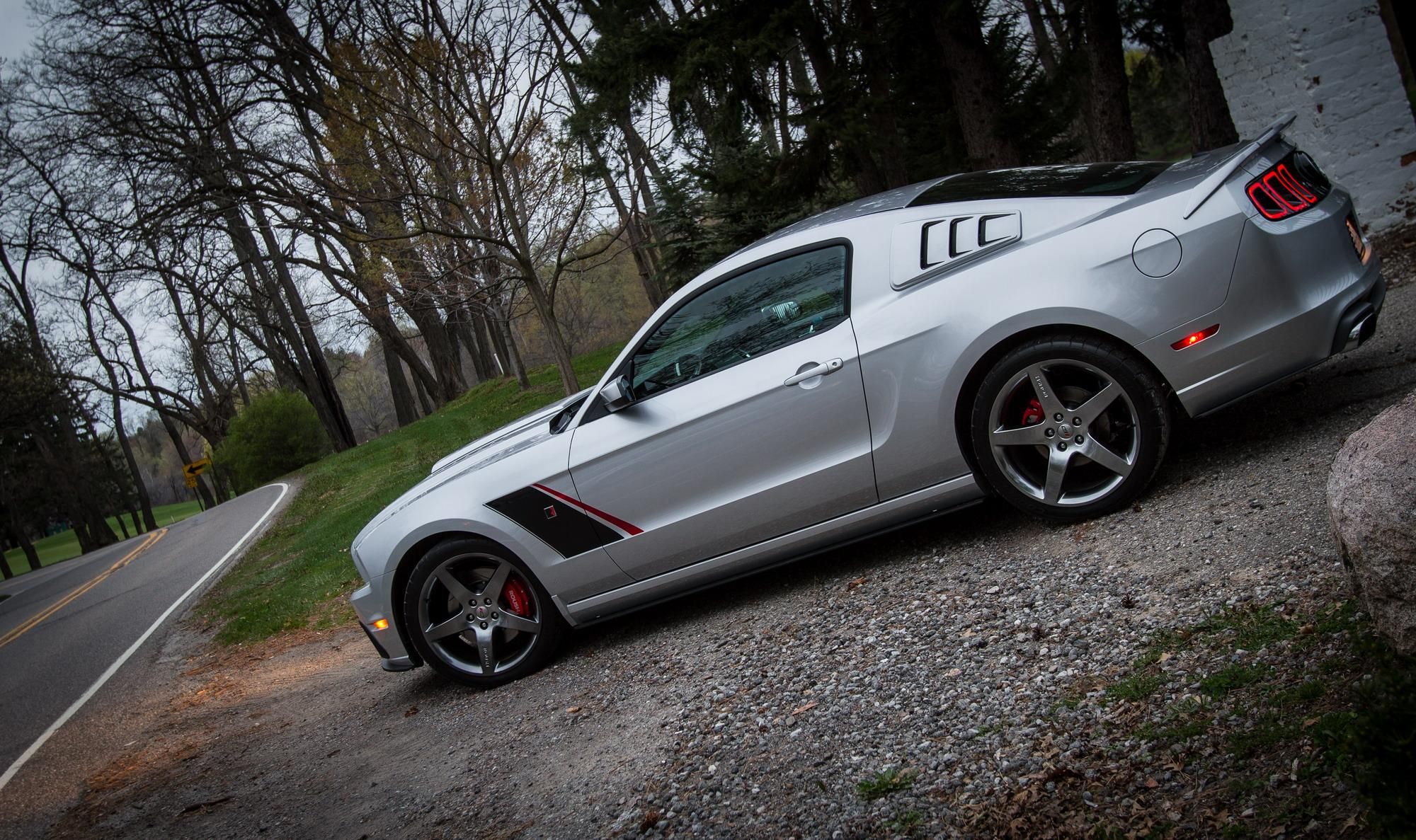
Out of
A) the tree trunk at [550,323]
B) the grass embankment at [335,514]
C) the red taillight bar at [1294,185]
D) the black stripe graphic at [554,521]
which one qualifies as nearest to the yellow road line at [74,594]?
the grass embankment at [335,514]

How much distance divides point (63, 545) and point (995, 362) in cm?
6748

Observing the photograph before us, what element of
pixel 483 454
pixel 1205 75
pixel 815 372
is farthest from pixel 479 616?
pixel 1205 75

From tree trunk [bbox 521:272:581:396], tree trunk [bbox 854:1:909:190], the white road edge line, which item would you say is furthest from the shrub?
tree trunk [bbox 854:1:909:190]

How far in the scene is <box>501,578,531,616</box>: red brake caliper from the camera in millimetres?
5562

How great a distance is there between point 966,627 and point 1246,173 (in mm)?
2309

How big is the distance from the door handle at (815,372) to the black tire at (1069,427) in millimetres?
648

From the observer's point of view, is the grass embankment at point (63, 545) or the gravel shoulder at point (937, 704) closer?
the gravel shoulder at point (937, 704)

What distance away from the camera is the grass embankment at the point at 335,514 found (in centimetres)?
1067

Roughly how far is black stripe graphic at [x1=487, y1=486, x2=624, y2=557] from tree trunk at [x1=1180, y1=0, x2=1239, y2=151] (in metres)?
9.01

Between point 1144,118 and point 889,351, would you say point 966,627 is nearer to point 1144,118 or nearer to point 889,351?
point 889,351

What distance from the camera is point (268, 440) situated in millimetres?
36875

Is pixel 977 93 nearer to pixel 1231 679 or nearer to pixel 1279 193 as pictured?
pixel 1279 193

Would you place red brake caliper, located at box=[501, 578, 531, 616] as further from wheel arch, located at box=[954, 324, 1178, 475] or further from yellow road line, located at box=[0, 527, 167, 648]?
yellow road line, located at box=[0, 527, 167, 648]

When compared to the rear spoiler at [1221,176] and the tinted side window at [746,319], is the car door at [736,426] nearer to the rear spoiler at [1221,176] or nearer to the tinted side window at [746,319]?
the tinted side window at [746,319]
